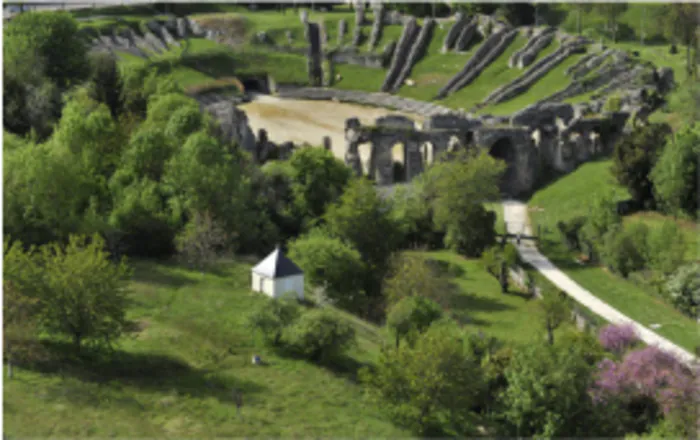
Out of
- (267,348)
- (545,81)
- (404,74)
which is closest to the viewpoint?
(267,348)

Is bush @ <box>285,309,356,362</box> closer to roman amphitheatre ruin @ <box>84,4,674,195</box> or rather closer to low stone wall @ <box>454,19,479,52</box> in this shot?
roman amphitheatre ruin @ <box>84,4,674,195</box>

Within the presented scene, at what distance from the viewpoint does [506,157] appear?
90062mm

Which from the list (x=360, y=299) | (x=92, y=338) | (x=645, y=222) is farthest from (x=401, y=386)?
(x=645, y=222)

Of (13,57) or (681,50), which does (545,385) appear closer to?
(13,57)

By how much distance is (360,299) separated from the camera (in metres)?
61.1

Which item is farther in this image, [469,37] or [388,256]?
[469,37]

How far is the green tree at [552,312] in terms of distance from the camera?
54406mm

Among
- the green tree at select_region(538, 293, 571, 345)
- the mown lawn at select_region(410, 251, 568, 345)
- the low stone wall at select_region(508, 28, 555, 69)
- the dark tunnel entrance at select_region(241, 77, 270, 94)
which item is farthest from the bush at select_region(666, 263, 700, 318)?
the dark tunnel entrance at select_region(241, 77, 270, 94)

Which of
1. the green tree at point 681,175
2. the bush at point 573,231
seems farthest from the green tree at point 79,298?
the green tree at point 681,175

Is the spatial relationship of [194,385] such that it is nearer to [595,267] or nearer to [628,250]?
[628,250]

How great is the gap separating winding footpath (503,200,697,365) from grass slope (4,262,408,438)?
15.6 meters

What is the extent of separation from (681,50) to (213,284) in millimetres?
78652

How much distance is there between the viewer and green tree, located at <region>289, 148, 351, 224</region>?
7394 cm

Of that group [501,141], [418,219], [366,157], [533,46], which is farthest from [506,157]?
[533,46]
